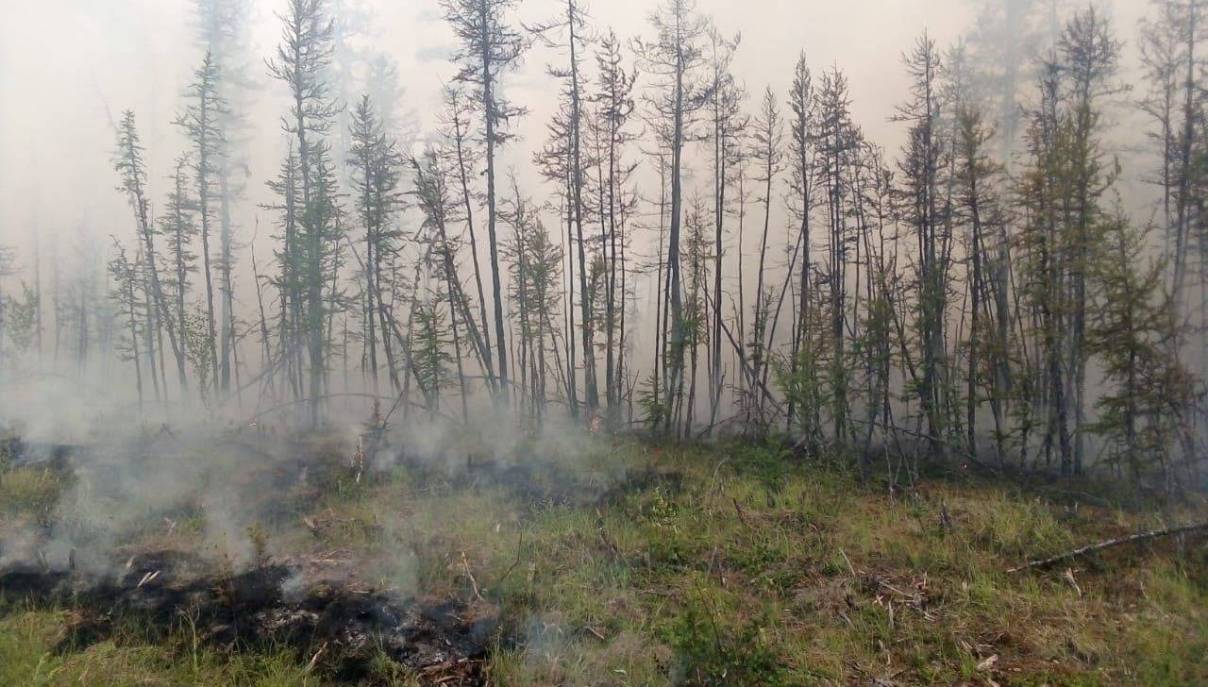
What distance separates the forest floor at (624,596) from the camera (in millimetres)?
5121

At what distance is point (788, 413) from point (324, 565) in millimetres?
9038

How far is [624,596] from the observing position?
632 cm

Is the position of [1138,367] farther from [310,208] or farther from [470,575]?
[310,208]

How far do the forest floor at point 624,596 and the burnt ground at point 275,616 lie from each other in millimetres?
22

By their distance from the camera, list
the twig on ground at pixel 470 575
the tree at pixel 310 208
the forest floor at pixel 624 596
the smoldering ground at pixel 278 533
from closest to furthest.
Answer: the forest floor at pixel 624 596 → the smoldering ground at pixel 278 533 → the twig on ground at pixel 470 575 → the tree at pixel 310 208

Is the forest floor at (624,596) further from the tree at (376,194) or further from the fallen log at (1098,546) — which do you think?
the tree at (376,194)

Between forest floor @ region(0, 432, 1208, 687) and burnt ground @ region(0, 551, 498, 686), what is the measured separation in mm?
22

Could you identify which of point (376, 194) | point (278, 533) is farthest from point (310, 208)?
point (278, 533)

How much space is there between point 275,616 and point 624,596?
3.03 m

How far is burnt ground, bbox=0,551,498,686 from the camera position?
5.39 meters

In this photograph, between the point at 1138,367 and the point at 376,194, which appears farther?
the point at 376,194

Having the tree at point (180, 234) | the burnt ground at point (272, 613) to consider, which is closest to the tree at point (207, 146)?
the tree at point (180, 234)

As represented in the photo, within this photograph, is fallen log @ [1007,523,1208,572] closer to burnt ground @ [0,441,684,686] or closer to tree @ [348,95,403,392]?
burnt ground @ [0,441,684,686]

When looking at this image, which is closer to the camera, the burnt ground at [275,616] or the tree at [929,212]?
the burnt ground at [275,616]
